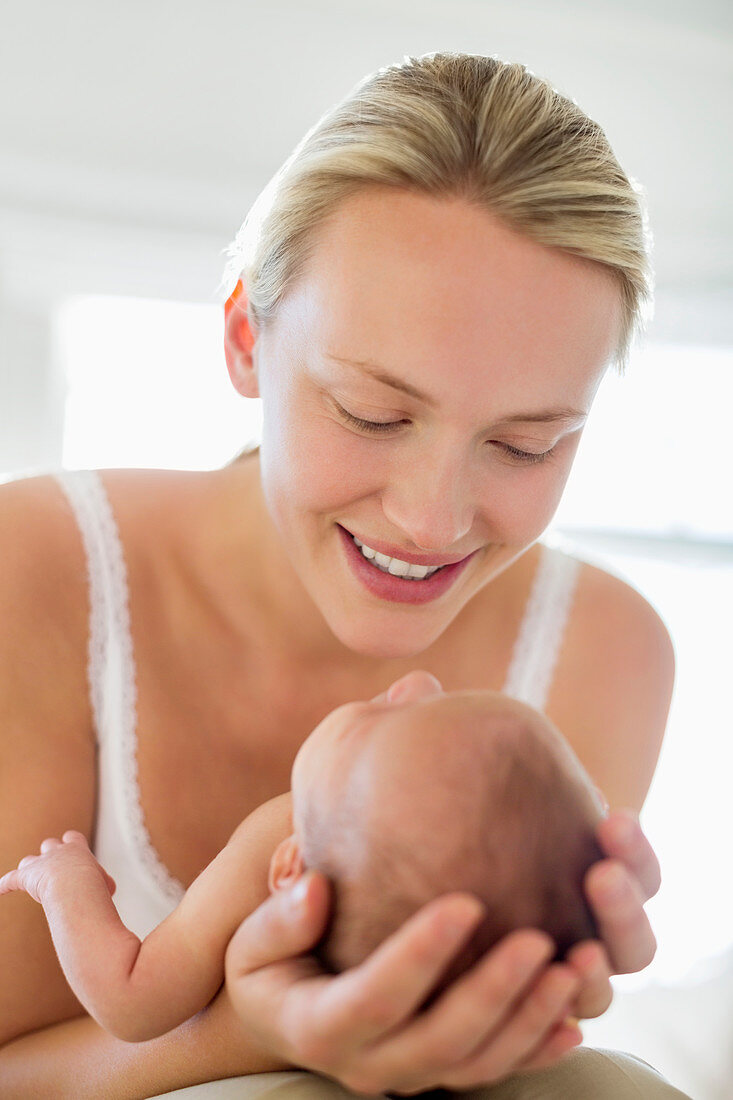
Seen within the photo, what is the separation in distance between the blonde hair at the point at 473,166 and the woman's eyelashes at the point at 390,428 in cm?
19

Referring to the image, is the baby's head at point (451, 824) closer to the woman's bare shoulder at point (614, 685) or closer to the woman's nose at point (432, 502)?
the woman's nose at point (432, 502)

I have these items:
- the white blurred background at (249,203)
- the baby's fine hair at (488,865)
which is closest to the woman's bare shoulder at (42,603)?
the baby's fine hair at (488,865)

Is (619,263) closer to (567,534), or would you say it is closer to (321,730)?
(321,730)

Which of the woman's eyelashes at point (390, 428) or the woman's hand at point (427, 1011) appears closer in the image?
the woman's hand at point (427, 1011)

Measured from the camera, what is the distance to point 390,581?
50.8 inches

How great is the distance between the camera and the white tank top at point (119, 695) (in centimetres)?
145

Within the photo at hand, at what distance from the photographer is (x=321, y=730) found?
3.52 feet

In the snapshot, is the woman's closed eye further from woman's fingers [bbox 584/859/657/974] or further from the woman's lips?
woman's fingers [bbox 584/859/657/974]

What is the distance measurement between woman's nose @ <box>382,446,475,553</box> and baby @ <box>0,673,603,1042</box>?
0.51 ft

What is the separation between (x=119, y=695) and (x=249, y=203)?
7.60 feet

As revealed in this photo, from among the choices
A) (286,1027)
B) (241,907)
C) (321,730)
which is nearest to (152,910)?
(241,907)

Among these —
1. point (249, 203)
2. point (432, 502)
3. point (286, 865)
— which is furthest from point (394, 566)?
point (249, 203)

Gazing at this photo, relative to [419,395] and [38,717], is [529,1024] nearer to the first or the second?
[419,395]

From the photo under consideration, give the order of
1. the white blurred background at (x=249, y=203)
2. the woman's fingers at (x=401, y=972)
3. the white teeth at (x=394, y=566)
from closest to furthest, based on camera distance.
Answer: the woman's fingers at (x=401, y=972) < the white teeth at (x=394, y=566) < the white blurred background at (x=249, y=203)
